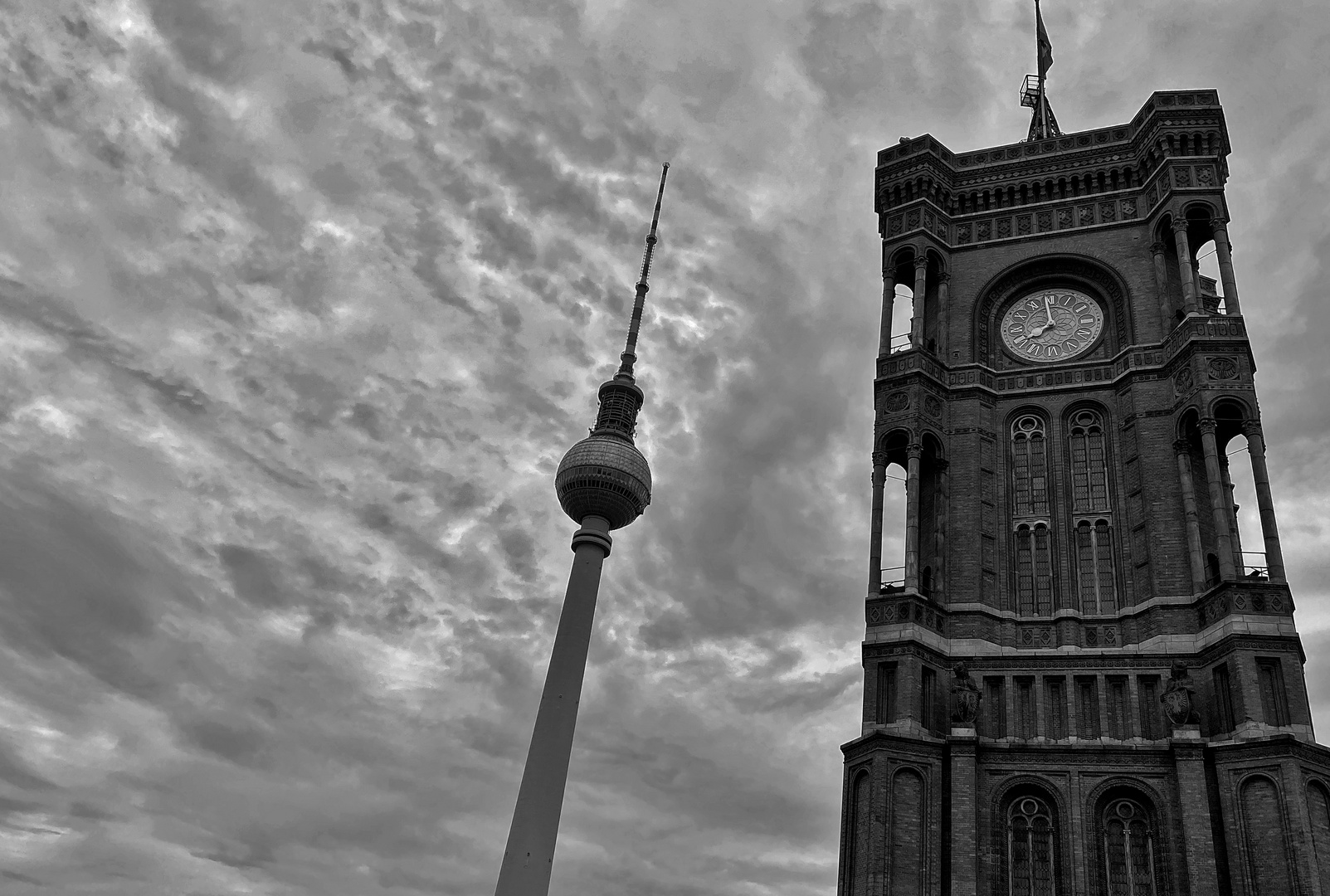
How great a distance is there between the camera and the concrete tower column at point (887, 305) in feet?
159

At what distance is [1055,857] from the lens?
35.7 m

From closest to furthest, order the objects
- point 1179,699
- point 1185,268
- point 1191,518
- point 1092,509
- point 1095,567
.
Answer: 1. point 1179,699
2. point 1191,518
3. point 1095,567
4. point 1092,509
5. point 1185,268

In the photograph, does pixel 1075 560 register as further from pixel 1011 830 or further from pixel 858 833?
pixel 858 833

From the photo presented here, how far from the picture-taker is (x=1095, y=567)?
136ft

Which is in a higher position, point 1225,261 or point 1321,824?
point 1225,261

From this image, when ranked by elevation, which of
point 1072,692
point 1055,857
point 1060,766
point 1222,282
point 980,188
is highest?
point 980,188

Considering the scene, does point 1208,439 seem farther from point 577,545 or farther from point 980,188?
point 577,545

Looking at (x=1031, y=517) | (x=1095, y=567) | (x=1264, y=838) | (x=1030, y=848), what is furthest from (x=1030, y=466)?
(x=1264, y=838)

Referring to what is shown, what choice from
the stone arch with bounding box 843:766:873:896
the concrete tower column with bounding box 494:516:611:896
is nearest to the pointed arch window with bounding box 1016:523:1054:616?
the stone arch with bounding box 843:766:873:896

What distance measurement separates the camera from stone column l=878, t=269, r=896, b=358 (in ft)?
159

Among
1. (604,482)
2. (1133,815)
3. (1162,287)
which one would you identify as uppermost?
(1162,287)

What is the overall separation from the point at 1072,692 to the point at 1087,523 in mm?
7136

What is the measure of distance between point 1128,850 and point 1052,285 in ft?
78.4

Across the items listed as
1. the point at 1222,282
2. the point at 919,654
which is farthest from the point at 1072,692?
the point at 1222,282
